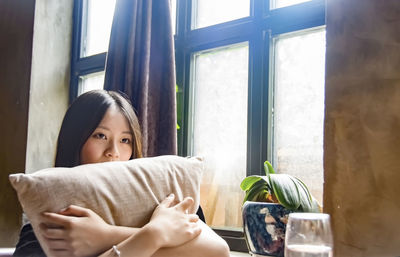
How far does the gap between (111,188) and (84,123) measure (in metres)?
0.52

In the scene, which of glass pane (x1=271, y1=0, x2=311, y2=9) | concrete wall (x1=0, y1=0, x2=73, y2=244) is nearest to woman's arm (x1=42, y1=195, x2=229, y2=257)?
glass pane (x1=271, y1=0, x2=311, y2=9)

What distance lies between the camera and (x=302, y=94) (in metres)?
1.80

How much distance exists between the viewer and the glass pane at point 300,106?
5.69 feet

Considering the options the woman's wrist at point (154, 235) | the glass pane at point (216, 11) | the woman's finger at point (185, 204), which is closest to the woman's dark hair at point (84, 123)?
the woman's finger at point (185, 204)

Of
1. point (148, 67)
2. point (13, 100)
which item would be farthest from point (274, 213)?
point (13, 100)

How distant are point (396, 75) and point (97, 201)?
2.61 feet

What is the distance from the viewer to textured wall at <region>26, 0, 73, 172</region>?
101 inches

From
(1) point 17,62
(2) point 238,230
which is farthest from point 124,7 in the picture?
(2) point 238,230

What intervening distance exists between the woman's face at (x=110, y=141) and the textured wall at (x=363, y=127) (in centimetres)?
63

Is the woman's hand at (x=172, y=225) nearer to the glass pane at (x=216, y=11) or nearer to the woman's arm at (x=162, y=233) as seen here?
the woman's arm at (x=162, y=233)

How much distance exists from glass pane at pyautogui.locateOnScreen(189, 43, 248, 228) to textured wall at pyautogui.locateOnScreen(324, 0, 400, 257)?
707mm

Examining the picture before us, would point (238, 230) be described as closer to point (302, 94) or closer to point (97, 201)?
point (302, 94)

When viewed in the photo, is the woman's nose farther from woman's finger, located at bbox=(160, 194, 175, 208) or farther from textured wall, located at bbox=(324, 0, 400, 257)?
textured wall, located at bbox=(324, 0, 400, 257)

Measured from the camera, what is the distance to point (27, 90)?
2.56 meters
